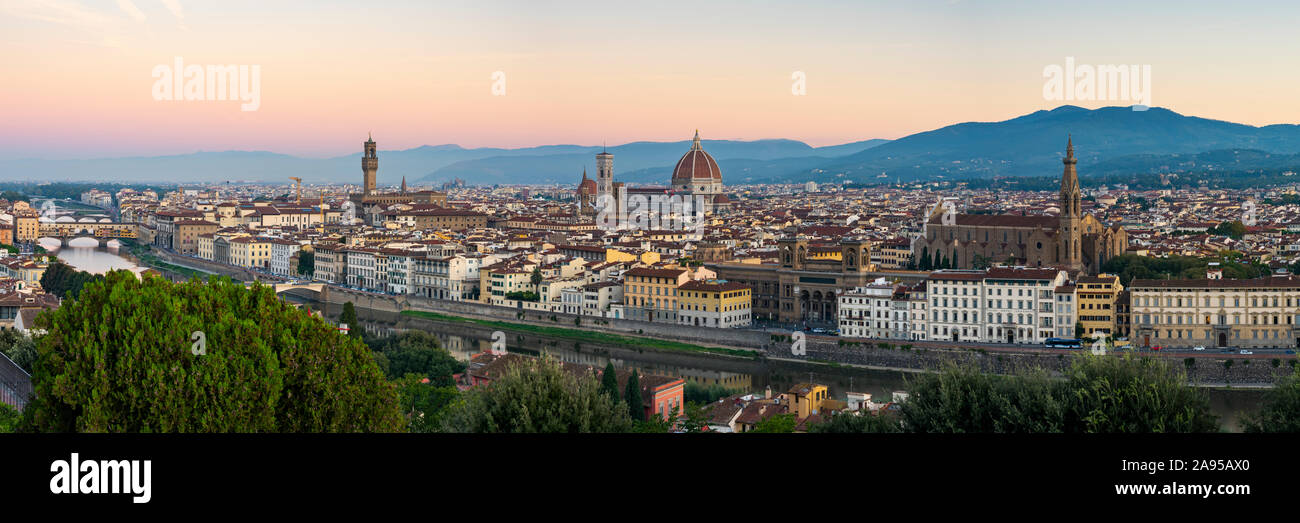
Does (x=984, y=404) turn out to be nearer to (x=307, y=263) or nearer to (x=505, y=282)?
(x=505, y=282)

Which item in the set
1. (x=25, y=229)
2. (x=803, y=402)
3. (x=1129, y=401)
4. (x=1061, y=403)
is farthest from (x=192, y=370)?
(x=25, y=229)

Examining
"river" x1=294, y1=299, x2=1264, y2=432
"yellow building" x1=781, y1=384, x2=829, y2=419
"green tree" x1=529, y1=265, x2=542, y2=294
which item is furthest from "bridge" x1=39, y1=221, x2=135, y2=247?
"yellow building" x1=781, y1=384, x2=829, y2=419

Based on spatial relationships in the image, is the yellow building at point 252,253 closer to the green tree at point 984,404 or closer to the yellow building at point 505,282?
the yellow building at point 505,282

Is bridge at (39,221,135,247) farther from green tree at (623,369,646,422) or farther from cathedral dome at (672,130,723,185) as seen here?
green tree at (623,369,646,422)
